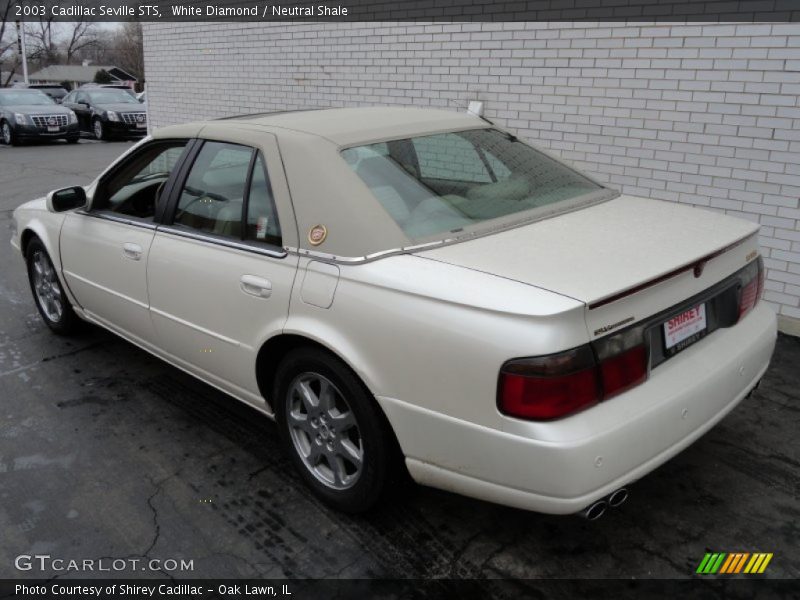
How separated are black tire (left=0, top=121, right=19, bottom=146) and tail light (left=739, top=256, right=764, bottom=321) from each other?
67.8ft

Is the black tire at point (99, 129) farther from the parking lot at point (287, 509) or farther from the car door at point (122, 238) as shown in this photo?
the parking lot at point (287, 509)

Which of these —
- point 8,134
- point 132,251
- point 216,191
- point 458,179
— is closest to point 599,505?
point 458,179

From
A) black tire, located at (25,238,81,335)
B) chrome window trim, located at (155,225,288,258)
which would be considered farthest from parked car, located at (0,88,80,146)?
chrome window trim, located at (155,225,288,258)

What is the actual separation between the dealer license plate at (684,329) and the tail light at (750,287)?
350 mm

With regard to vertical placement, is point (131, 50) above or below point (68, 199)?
above

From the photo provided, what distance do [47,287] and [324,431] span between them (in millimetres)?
3086

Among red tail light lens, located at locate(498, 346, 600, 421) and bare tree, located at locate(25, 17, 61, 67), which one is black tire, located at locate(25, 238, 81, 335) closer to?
red tail light lens, located at locate(498, 346, 600, 421)

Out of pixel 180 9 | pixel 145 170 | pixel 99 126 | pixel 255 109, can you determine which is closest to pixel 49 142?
pixel 99 126

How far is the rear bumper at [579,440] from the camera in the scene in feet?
7.44

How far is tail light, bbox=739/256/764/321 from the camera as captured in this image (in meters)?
2.99

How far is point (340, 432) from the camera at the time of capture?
2934mm

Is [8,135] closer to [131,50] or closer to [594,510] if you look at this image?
[594,510]

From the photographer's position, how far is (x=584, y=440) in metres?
2.25

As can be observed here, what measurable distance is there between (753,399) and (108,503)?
3399 mm
